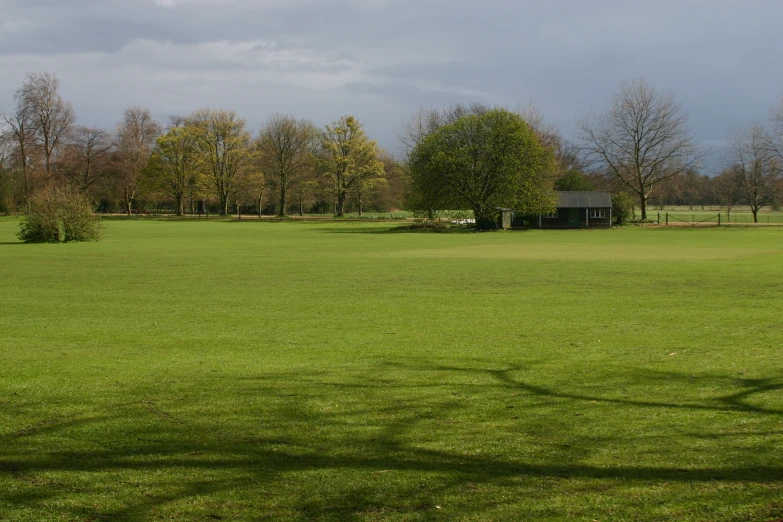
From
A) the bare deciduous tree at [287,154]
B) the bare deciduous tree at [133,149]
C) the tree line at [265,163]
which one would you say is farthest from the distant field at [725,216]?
the bare deciduous tree at [133,149]

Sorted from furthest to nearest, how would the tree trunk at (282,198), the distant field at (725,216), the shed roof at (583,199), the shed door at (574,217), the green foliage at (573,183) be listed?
the tree trunk at (282,198) → the distant field at (725,216) → the green foliage at (573,183) → the shed door at (574,217) → the shed roof at (583,199)

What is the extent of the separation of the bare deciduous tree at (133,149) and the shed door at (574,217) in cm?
6444

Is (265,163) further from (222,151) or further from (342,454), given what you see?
(342,454)

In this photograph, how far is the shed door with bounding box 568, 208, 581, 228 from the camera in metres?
82.9

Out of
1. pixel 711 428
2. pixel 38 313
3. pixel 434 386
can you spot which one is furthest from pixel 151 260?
pixel 711 428

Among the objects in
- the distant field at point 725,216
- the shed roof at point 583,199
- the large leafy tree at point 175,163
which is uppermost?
the large leafy tree at point 175,163

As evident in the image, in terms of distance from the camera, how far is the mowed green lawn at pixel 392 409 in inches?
195

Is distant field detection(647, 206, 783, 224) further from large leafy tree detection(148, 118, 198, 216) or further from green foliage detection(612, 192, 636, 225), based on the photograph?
large leafy tree detection(148, 118, 198, 216)

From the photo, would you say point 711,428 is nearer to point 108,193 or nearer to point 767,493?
point 767,493

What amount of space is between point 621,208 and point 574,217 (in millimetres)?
7250

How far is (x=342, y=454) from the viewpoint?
5.93 metres

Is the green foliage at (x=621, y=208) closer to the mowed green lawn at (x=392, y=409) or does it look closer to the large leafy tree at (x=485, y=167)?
the large leafy tree at (x=485, y=167)

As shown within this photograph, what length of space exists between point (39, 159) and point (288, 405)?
10590 centimetres

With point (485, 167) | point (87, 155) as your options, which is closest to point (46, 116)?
point (87, 155)
